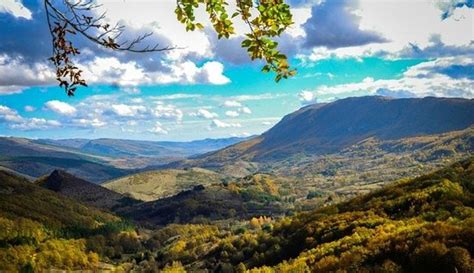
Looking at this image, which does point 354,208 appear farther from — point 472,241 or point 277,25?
point 277,25

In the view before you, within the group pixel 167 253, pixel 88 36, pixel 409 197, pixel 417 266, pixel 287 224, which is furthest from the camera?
pixel 167 253

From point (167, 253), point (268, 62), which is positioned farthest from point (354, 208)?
point (167, 253)

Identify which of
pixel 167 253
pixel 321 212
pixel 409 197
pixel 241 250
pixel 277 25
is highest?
pixel 277 25

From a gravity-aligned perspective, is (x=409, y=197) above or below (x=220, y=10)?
below

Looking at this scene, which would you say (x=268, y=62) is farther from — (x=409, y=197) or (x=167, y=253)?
(x=167, y=253)

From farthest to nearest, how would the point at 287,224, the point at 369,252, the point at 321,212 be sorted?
the point at 287,224, the point at 321,212, the point at 369,252

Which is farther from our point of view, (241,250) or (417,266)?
(241,250)

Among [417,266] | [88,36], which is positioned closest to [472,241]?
[417,266]
